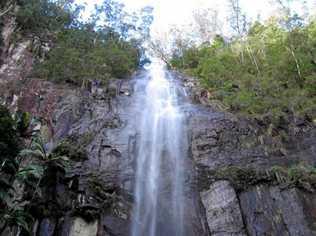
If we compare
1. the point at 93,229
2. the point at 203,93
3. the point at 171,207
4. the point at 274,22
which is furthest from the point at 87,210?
the point at 274,22

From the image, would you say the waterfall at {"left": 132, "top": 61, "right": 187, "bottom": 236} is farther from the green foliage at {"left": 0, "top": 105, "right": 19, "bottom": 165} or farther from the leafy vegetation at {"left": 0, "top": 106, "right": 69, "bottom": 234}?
the green foliage at {"left": 0, "top": 105, "right": 19, "bottom": 165}

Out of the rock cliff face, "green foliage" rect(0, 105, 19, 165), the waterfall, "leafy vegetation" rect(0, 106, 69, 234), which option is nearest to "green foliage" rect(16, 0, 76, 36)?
the rock cliff face

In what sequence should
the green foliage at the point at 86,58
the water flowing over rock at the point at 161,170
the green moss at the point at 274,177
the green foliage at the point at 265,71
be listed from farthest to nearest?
the green foliage at the point at 86,58 < the green foliage at the point at 265,71 < the water flowing over rock at the point at 161,170 < the green moss at the point at 274,177

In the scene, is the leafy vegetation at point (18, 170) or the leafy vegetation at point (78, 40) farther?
the leafy vegetation at point (78, 40)

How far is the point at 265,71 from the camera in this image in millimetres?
23016

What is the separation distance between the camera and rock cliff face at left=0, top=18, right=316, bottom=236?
13.4 meters

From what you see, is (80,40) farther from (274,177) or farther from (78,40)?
(274,177)

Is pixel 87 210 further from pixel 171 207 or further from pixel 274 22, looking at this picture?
pixel 274 22

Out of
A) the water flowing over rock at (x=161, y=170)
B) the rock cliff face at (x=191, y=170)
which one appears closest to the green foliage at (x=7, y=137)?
the rock cliff face at (x=191, y=170)

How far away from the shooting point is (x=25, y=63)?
81.0 ft

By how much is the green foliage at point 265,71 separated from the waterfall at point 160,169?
323 centimetres

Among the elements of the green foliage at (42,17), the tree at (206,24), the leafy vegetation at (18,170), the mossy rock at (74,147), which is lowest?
the leafy vegetation at (18,170)

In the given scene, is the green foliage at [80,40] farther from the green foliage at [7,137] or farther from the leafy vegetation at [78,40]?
the green foliage at [7,137]

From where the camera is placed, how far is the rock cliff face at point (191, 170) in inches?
529
